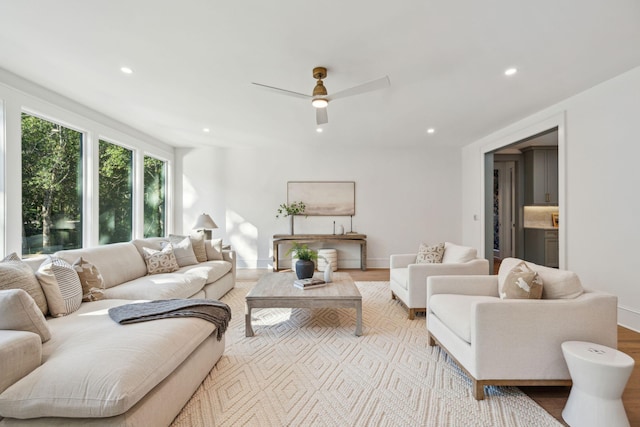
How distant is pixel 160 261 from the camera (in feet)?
12.6

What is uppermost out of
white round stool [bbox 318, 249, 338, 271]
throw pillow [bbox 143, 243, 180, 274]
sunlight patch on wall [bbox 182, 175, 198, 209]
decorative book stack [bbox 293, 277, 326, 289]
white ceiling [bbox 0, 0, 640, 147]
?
white ceiling [bbox 0, 0, 640, 147]

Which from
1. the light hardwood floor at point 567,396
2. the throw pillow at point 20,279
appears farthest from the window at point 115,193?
the light hardwood floor at point 567,396

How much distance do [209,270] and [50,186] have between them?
2154 mm

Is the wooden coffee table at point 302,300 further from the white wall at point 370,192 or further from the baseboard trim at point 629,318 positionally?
the white wall at point 370,192

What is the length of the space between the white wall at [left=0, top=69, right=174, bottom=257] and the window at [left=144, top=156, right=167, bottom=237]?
1064mm

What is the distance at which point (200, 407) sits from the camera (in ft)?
6.26

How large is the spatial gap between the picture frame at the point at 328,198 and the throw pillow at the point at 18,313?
509cm

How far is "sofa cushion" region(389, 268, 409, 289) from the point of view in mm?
3531

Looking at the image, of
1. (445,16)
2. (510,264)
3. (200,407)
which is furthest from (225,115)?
(510,264)

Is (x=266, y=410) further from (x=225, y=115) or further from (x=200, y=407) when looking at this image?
(x=225, y=115)

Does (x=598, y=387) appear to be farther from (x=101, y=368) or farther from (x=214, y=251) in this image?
(x=214, y=251)

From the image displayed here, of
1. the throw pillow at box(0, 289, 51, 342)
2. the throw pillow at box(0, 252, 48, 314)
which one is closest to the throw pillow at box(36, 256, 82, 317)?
the throw pillow at box(0, 252, 48, 314)

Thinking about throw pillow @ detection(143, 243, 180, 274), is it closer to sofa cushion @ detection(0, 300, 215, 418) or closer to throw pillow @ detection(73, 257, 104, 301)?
throw pillow @ detection(73, 257, 104, 301)

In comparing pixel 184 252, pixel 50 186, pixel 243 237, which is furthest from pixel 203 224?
pixel 50 186
